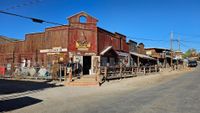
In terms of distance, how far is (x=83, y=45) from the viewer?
25203 millimetres

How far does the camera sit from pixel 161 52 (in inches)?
2395

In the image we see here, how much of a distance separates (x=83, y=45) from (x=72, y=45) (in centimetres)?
132

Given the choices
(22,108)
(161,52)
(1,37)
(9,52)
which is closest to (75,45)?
(9,52)

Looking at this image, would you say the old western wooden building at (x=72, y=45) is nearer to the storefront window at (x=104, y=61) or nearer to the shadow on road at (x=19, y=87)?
the storefront window at (x=104, y=61)

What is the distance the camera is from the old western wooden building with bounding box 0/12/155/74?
81.0 ft

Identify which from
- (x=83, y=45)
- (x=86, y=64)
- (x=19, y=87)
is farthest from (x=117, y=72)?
(x=19, y=87)

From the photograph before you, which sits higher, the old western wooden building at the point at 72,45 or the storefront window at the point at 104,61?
the old western wooden building at the point at 72,45

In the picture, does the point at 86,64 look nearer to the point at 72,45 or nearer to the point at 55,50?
the point at 72,45

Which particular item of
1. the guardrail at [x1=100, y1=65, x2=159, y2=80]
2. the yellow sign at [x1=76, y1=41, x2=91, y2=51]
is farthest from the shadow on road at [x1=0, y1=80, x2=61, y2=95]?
the yellow sign at [x1=76, y1=41, x2=91, y2=51]

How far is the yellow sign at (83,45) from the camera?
81.7 ft

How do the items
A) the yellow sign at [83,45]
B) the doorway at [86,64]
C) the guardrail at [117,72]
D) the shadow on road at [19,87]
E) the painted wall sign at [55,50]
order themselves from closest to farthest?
1. the shadow on road at [19,87]
2. the guardrail at [117,72]
3. the painted wall sign at [55,50]
4. the yellow sign at [83,45]
5. the doorway at [86,64]

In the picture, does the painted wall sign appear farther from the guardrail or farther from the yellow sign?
the guardrail

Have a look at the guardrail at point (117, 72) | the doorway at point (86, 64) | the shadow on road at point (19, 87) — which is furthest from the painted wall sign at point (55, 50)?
the shadow on road at point (19, 87)

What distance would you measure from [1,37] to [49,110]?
36715 millimetres
